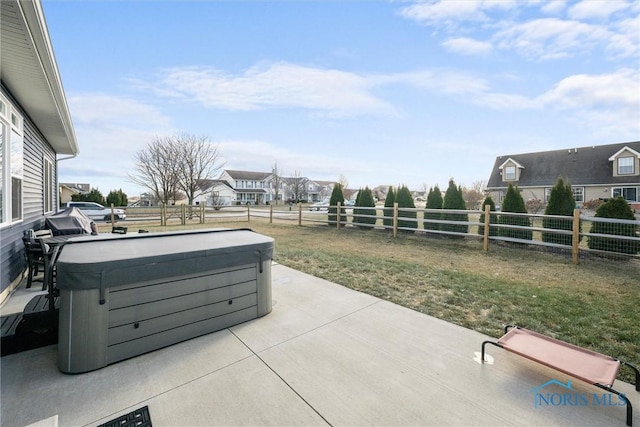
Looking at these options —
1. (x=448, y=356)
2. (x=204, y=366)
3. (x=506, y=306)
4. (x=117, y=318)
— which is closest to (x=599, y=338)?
(x=506, y=306)

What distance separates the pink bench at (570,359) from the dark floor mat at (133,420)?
2.54 m

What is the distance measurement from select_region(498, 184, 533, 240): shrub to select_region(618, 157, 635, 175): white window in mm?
18469

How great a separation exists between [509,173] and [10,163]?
95.5 feet

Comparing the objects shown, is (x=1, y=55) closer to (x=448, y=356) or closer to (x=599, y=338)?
(x=448, y=356)

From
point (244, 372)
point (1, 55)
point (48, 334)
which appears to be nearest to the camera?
point (244, 372)

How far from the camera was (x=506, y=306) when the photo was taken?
358 cm

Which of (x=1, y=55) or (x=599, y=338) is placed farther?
(x=1, y=55)

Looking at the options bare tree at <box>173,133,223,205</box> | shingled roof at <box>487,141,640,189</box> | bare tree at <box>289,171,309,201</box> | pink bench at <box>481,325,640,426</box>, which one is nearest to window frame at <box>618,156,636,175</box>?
shingled roof at <box>487,141,640,189</box>

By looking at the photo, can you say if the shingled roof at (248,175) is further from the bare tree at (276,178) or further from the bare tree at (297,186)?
the bare tree at (297,186)

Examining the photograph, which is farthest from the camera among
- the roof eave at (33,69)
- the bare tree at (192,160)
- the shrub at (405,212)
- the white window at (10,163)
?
the bare tree at (192,160)

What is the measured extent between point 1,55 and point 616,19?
9.21 metres

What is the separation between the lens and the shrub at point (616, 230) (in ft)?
20.3

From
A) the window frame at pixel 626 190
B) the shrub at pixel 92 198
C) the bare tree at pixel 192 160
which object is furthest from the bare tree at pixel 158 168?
the window frame at pixel 626 190

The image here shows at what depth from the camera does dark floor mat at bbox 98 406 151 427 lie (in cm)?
162
